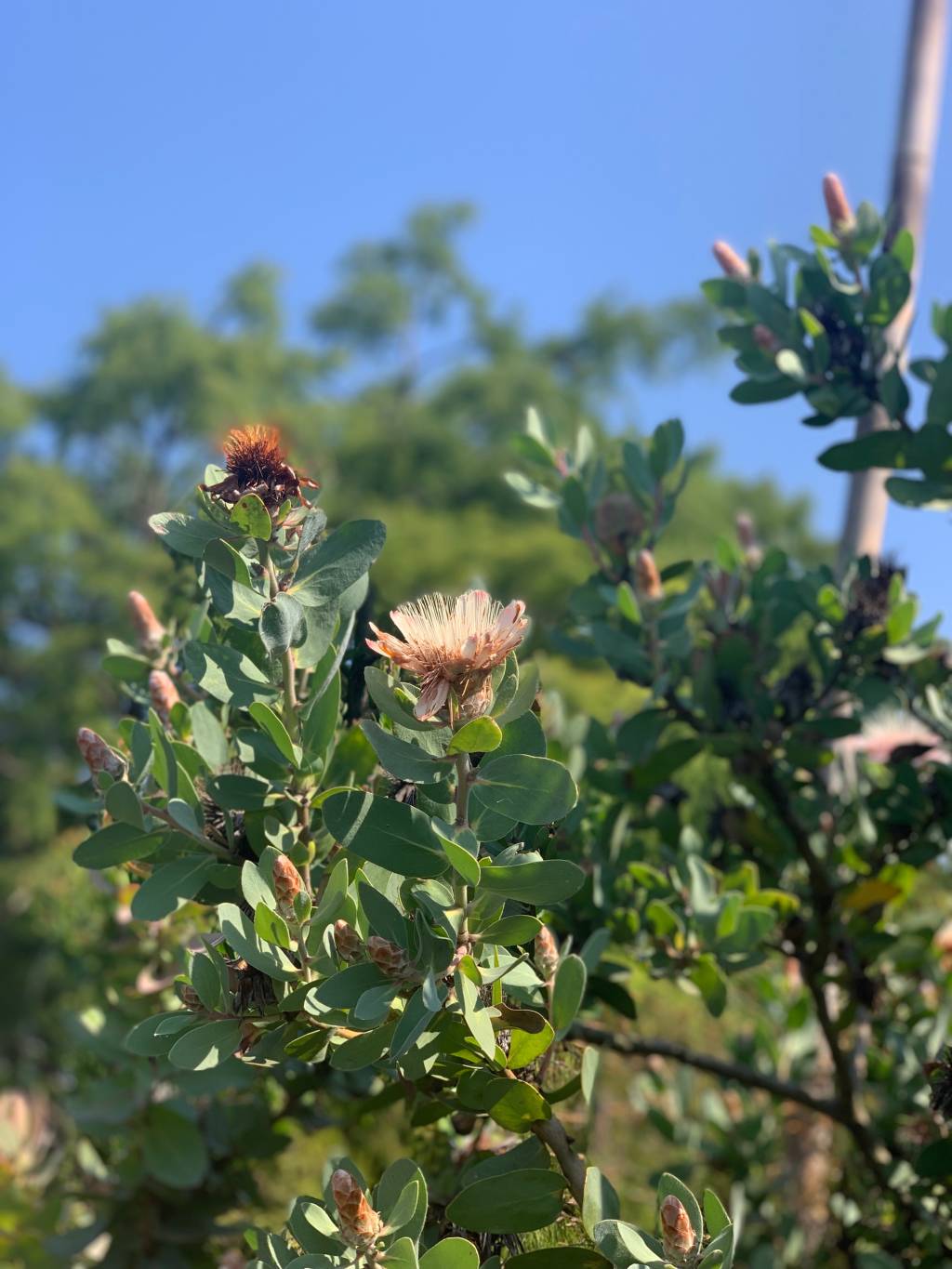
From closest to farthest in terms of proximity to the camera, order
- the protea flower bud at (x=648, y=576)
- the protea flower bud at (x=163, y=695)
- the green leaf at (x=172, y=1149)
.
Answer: the protea flower bud at (x=163, y=695), the protea flower bud at (x=648, y=576), the green leaf at (x=172, y=1149)

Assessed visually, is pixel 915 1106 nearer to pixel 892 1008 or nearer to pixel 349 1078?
pixel 892 1008

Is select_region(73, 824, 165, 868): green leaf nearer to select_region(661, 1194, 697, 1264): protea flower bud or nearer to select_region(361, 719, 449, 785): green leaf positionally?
select_region(361, 719, 449, 785): green leaf

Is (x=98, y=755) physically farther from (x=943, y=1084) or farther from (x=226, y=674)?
(x=943, y=1084)

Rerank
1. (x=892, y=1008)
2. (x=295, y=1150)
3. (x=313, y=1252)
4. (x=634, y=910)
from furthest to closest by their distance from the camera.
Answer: (x=295, y=1150) < (x=892, y=1008) < (x=634, y=910) < (x=313, y=1252)

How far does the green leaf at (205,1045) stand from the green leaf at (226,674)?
11.5 inches

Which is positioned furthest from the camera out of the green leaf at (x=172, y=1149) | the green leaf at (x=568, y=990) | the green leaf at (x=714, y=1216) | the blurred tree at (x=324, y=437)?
the blurred tree at (x=324, y=437)

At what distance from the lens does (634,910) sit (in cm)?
191

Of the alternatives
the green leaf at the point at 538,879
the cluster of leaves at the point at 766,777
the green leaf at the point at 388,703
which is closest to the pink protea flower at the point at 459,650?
the green leaf at the point at 388,703

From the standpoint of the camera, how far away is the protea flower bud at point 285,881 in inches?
44.9

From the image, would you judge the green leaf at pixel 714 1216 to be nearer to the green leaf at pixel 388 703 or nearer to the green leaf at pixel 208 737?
the green leaf at pixel 388 703

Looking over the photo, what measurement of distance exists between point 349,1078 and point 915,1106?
89cm

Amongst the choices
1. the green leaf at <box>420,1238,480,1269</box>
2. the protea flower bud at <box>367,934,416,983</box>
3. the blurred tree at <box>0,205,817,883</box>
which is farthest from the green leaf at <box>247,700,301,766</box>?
the blurred tree at <box>0,205,817,883</box>

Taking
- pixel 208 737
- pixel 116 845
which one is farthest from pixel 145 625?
pixel 116 845

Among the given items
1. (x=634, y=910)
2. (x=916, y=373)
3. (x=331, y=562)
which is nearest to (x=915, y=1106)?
(x=634, y=910)
